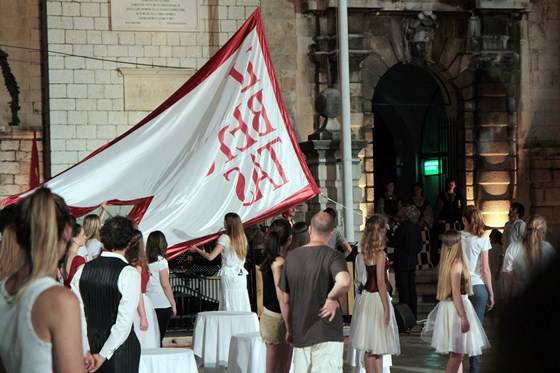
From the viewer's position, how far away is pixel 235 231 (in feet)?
40.2

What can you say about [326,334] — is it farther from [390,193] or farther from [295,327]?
[390,193]

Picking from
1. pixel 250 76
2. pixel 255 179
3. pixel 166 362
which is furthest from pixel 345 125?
pixel 166 362

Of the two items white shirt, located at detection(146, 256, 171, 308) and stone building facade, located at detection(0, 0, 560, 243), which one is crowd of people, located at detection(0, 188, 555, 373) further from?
stone building facade, located at detection(0, 0, 560, 243)

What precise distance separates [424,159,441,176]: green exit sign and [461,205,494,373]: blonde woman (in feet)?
45.6

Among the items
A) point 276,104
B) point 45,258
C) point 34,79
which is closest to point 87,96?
point 34,79

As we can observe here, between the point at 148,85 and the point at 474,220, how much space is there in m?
11.1

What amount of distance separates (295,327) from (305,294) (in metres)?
0.32

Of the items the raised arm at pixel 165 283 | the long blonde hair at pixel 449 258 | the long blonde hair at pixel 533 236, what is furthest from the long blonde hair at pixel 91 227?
the long blonde hair at pixel 533 236

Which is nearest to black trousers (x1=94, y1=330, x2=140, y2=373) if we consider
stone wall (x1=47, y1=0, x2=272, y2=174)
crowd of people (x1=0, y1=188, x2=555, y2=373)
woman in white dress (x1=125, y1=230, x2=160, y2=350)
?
crowd of people (x1=0, y1=188, x2=555, y2=373)

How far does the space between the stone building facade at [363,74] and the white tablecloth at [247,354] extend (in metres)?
10.4

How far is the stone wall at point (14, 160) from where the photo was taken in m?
21.1

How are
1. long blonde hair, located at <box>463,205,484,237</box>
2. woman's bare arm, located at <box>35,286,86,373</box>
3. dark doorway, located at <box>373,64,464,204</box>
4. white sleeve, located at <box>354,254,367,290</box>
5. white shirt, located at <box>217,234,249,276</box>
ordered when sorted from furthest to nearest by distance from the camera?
dark doorway, located at <box>373,64,464,204</box> → white shirt, located at <box>217,234,249,276</box> → long blonde hair, located at <box>463,205,484,237</box> → white sleeve, located at <box>354,254,367,290</box> → woman's bare arm, located at <box>35,286,86,373</box>

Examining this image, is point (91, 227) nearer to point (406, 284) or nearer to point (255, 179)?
point (255, 179)

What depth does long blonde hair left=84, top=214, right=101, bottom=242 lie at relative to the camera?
1209 centimetres
